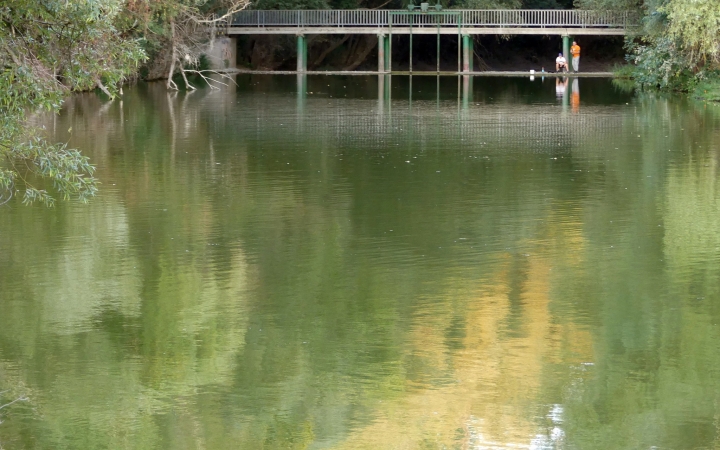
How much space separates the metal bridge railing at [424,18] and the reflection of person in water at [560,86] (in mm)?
2128

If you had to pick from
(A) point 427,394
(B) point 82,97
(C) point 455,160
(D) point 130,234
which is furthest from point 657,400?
(B) point 82,97

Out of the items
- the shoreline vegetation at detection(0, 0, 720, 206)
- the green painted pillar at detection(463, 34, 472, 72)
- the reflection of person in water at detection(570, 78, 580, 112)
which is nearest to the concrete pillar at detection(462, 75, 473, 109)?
the green painted pillar at detection(463, 34, 472, 72)

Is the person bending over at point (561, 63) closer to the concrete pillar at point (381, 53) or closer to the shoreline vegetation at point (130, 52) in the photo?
the shoreline vegetation at point (130, 52)

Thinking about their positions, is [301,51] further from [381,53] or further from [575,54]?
[575,54]

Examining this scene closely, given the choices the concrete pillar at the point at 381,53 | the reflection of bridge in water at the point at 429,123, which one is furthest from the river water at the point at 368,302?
the concrete pillar at the point at 381,53

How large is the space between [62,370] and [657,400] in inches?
172

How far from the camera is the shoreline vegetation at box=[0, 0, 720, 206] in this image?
7.78 meters

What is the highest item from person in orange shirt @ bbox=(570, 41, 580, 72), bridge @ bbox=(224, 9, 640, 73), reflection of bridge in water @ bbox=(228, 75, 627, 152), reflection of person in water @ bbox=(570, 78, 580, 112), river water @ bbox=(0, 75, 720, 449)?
bridge @ bbox=(224, 9, 640, 73)

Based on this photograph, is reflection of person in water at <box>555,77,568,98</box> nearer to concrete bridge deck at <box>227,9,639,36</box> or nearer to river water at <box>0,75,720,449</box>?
concrete bridge deck at <box>227,9,639,36</box>

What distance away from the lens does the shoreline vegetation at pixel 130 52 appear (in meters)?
7.78

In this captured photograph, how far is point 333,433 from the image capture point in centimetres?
764

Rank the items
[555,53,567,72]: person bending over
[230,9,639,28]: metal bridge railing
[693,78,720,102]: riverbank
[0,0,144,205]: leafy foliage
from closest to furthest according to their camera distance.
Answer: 1. [0,0,144,205]: leafy foliage
2. [693,78,720,102]: riverbank
3. [230,9,639,28]: metal bridge railing
4. [555,53,567,72]: person bending over

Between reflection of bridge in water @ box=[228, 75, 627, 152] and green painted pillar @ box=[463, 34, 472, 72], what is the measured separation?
12.8 metres

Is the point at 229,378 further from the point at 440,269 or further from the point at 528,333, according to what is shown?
the point at 440,269
